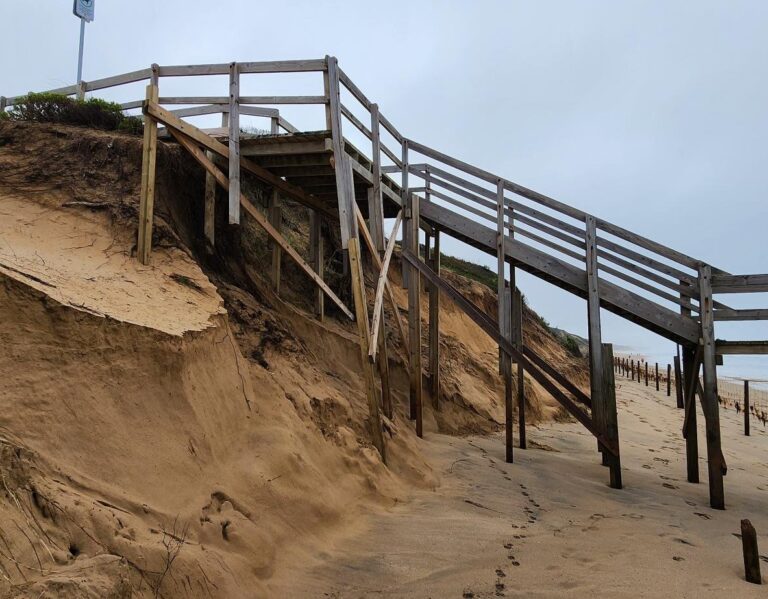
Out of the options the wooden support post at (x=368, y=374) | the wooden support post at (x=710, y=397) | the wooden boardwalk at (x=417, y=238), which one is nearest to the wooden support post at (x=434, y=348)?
the wooden boardwalk at (x=417, y=238)

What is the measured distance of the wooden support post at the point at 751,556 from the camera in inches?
183

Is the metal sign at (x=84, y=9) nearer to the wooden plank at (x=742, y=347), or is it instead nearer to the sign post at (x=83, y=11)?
the sign post at (x=83, y=11)

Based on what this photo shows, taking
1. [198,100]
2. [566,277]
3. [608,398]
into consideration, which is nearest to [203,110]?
[198,100]

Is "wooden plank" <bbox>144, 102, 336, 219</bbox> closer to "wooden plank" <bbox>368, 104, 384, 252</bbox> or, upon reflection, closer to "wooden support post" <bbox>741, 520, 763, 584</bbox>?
"wooden plank" <bbox>368, 104, 384, 252</bbox>

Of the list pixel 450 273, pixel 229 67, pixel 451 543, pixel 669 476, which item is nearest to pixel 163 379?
pixel 451 543

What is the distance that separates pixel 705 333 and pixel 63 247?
8.53 metres

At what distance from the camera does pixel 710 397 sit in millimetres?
7750

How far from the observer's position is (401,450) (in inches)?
298

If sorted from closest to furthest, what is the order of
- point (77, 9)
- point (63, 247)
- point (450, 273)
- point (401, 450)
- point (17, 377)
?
point (17, 377)
point (63, 247)
point (401, 450)
point (77, 9)
point (450, 273)

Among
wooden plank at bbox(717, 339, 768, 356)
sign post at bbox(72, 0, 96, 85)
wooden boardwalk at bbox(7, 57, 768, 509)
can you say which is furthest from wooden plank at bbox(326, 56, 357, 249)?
sign post at bbox(72, 0, 96, 85)

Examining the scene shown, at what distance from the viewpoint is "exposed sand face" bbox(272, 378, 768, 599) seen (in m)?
4.45

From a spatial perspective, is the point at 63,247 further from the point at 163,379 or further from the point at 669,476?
the point at 669,476

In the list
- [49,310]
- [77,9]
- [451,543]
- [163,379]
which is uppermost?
[77,9]

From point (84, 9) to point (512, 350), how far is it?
16.0m
